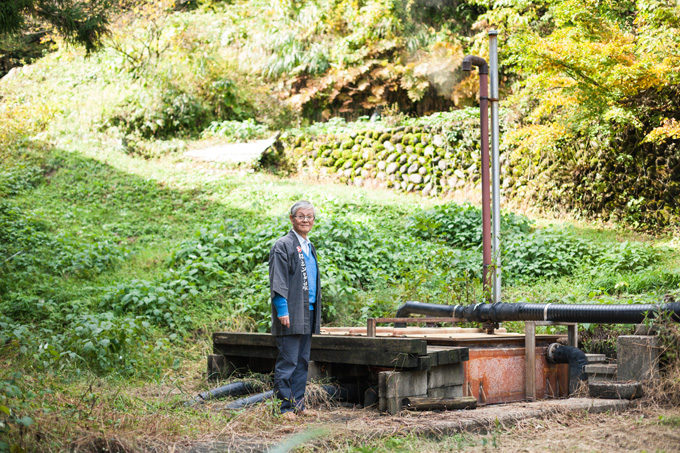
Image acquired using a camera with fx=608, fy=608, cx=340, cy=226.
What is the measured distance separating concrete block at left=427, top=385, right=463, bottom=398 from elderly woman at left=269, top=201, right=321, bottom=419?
3.03 feet

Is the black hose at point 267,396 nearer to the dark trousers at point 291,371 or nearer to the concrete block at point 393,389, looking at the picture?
the dark trousers at point 291,371

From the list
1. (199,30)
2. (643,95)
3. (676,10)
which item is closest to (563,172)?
(643,95)

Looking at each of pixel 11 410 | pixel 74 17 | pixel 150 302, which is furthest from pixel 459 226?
pixel 11 410

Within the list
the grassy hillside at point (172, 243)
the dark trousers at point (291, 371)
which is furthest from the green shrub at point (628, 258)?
the dark trousers at point (291, 371)

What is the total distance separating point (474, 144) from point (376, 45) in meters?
5.92

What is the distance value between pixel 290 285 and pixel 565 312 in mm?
2170

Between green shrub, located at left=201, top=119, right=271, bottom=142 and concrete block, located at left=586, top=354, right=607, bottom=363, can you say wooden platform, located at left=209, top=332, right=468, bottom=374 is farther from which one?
green shrub, located at left=201, top=119, right=271, bottom=142

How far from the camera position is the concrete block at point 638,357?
4273mm

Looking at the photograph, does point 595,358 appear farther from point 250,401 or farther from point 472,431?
point 250,401

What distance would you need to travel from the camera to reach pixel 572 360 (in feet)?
16.5

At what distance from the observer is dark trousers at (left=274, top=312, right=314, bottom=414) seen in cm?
414

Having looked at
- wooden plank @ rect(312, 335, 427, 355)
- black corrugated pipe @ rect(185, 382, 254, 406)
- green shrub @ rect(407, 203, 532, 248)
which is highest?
green shrub @ rect(407, 203, 532, 248)

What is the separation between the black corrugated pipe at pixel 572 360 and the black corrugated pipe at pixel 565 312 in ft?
1.42

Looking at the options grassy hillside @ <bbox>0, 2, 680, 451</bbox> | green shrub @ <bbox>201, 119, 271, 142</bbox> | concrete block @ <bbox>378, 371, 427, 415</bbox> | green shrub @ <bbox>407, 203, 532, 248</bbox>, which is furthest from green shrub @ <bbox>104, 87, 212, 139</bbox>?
concrete block @ <bbox>378, 371, 427, 415</bbox>
